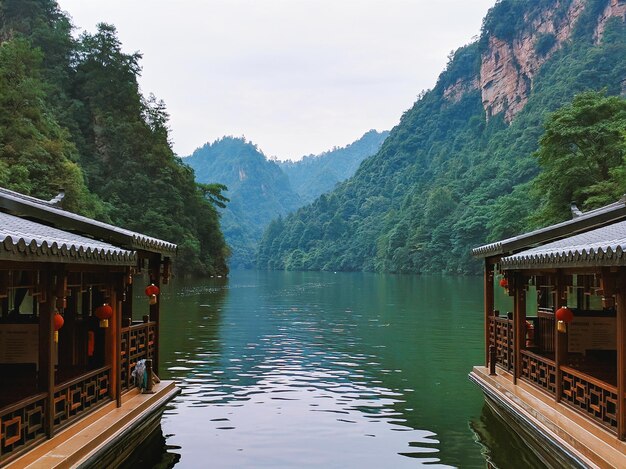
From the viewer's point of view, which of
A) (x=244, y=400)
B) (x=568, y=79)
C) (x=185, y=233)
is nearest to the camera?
(x=244, y=400)

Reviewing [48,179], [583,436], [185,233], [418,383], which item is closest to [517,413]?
[583,436]

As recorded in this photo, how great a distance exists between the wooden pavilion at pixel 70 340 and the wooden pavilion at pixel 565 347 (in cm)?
626

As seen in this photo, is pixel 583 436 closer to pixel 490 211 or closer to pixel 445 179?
pixel 490 211

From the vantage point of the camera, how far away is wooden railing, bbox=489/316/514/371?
14.1 m

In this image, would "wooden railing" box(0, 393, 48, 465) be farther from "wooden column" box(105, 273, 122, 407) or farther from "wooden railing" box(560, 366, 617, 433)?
"wooden railing" box(560, 366, 617, 433)

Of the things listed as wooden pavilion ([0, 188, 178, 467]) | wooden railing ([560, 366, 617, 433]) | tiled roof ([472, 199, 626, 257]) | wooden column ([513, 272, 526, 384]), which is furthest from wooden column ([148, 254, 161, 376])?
wooden railing ([560, 366, 617, 433])

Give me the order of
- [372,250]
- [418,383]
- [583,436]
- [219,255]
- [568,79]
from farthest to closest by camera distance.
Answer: [372,250] < [568,79] < [219,255] < [418,383] < [583,436]

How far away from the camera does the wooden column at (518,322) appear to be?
43.1 ft

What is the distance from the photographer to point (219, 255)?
261ft

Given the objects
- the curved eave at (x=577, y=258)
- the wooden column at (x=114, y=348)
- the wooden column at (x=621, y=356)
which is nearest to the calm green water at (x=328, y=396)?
the wooden column at (x=114, y=348)

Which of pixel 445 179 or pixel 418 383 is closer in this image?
pixel 418 383

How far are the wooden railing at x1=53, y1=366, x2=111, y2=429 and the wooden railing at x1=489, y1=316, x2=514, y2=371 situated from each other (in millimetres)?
8088

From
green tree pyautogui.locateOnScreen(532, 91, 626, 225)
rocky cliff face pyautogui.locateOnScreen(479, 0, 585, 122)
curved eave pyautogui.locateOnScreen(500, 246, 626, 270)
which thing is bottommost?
curved eave pyautogui.locateOnScreen(500, 246, 626, 270)

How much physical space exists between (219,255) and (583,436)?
72.4m
